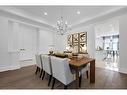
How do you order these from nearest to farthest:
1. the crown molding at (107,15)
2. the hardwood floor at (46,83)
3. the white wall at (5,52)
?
the hardwood floor at (46,83)
the crown molding at (107,15)
the white wall at (5,52)

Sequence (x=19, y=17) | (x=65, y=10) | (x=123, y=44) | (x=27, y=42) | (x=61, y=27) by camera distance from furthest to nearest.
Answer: (x=27, y=42)
(x=19, y=17)
(x=65, y=10)
(x=61, y=27)
(x=123, y=44)

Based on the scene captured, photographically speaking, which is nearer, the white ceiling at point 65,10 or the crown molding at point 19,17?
the white ceiling at point 65,10

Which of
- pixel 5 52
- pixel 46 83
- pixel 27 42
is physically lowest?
pixel 46 83

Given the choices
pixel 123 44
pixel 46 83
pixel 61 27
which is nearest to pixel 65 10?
pixel 61 27

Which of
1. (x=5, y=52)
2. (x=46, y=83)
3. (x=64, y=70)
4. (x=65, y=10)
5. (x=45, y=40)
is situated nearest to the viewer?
(x=64, y=70)

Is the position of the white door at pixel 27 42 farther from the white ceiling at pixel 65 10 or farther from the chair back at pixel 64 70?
the chair back at pixel 64 70

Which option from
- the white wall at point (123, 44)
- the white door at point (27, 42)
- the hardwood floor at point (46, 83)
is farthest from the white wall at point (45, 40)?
the white wall at point (123, 44)

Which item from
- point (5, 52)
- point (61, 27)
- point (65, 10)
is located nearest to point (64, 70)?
point (61, 27)

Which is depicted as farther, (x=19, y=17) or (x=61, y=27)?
(x=19, y=17)

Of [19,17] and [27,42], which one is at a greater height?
[19,17]

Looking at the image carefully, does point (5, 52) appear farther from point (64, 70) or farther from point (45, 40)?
point (64, 70)

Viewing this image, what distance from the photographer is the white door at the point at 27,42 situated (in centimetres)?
620

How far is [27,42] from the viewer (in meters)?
6.53
